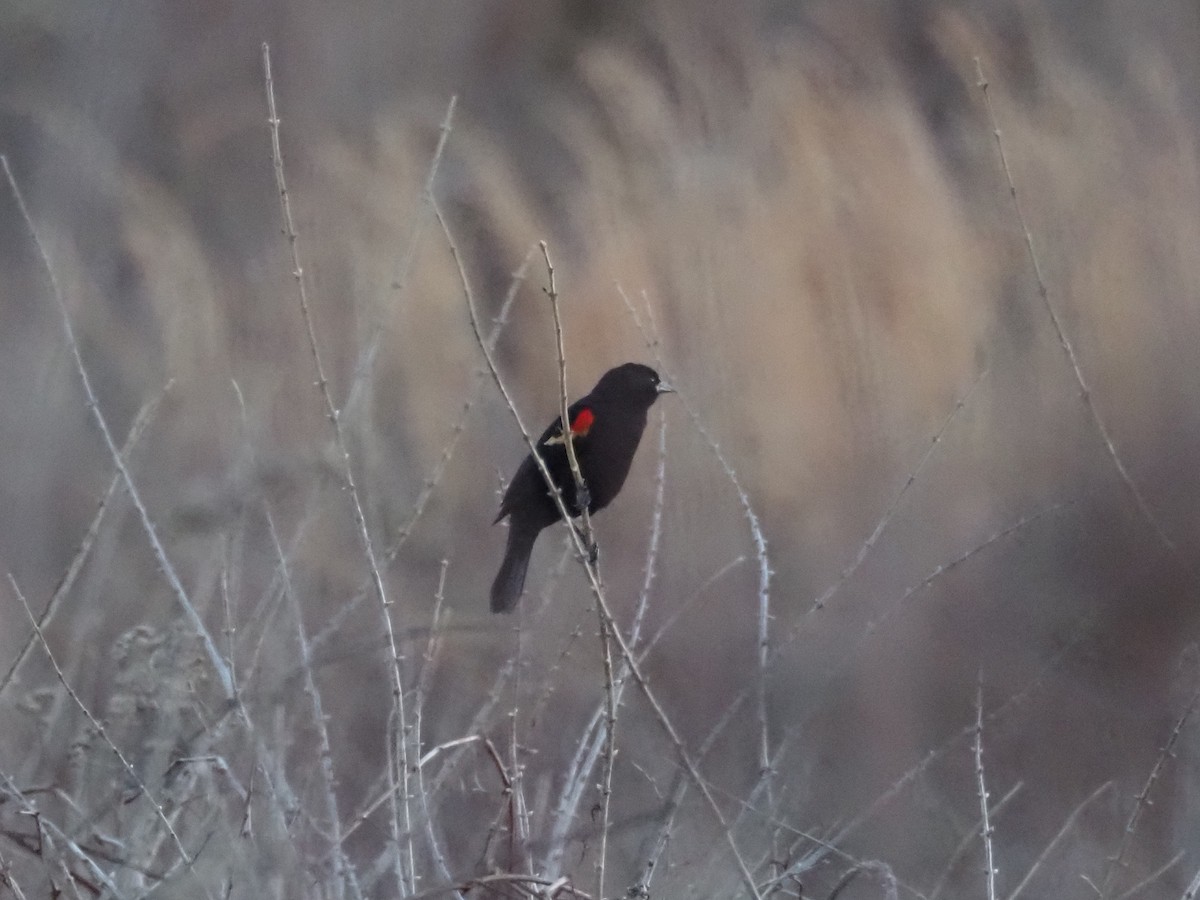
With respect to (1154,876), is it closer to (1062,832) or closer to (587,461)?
(1062,832)

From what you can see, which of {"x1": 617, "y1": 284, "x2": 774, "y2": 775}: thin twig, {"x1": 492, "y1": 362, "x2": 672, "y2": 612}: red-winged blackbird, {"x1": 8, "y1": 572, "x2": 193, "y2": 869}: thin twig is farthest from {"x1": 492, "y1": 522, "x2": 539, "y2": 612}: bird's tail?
{"x1": 8, "y1": 572, "x2": 193, "y2": 869}: thin twig

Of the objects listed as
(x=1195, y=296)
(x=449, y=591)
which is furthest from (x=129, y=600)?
(x=1195, y=296)

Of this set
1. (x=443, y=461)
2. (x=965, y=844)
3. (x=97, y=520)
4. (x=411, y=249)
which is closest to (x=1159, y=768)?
(x=965, y=844)

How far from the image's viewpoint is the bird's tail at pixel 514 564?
189 cm

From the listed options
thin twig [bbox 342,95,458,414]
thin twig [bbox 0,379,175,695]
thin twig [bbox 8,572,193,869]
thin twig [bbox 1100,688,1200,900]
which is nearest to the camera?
thin twig [bbox 8,572,193,869]

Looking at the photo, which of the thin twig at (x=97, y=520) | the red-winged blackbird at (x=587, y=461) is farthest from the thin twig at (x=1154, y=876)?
the thin twig at (x=97, y=520)

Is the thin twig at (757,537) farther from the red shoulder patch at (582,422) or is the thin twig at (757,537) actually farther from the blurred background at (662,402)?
the red shoulder patch at (582,422)

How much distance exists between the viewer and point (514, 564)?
1899 mm

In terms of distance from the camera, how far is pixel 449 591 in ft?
6.27

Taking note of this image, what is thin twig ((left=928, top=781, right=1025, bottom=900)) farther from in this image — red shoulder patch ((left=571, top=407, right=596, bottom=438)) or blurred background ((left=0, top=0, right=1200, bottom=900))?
red shoulder patch ((left=571, top=407, right=596, bottom=438))

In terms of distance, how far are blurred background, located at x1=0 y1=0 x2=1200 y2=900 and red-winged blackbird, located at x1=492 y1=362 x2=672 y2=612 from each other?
32 millimetres

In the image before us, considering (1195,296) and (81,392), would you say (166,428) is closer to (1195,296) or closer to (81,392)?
(81,392)

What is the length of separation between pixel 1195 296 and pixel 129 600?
1531 mm

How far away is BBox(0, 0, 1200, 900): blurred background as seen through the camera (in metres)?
1.78
